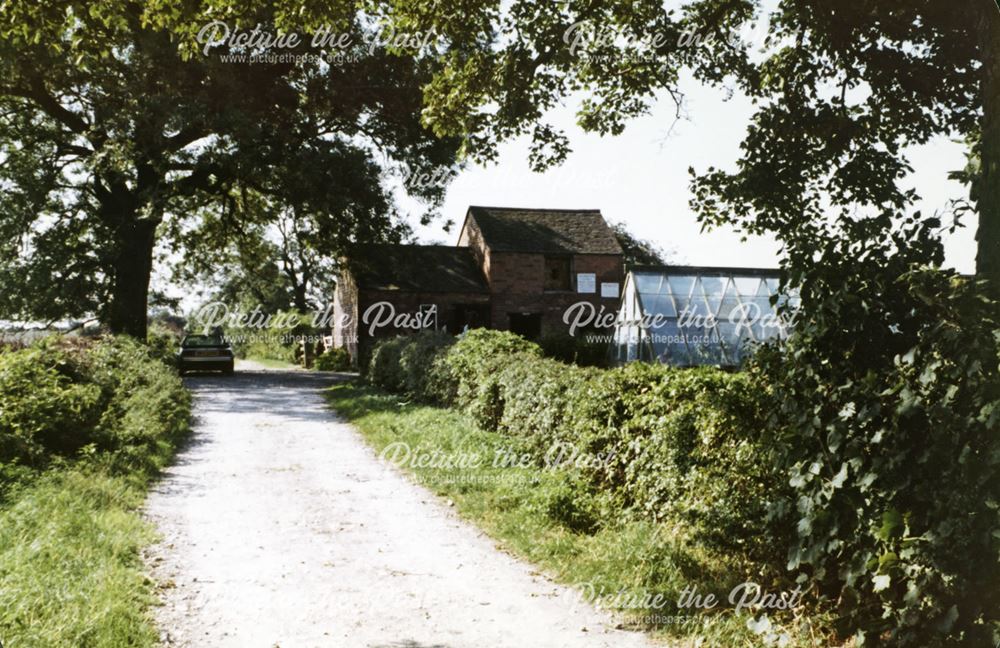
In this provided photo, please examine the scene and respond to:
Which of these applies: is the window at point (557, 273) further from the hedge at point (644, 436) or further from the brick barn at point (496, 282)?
the hedge at point (644, 436)

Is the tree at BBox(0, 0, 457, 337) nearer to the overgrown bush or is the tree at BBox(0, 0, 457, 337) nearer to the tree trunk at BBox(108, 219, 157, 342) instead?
the tree trunk at BBox(108, 219, 157, 342)

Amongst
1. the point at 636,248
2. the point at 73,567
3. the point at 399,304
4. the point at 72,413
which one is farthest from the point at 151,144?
the point at 636,248

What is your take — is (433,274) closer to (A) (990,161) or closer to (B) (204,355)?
(B) (204,355)

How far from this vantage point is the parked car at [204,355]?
91.8 feet

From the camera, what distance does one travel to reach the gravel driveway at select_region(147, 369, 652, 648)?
5.16m

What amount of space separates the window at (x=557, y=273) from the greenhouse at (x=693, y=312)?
10459mm

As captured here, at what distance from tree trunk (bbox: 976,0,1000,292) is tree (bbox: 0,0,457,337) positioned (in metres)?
20.7

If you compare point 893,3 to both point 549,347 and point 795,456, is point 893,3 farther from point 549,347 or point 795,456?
point 549,347

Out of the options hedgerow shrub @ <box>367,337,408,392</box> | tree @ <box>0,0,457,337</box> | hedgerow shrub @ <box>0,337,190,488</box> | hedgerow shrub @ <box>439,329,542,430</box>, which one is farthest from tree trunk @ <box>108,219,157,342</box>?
hedgerow shrub @ <box>439,329,542,430</box>

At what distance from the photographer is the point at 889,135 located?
10.4m

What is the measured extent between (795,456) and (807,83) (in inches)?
313

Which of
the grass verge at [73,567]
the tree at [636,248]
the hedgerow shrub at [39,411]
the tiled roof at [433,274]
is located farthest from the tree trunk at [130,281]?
the tree at [636,248]

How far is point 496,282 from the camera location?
3712 centimetres

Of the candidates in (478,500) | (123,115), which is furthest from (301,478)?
(123,115)
